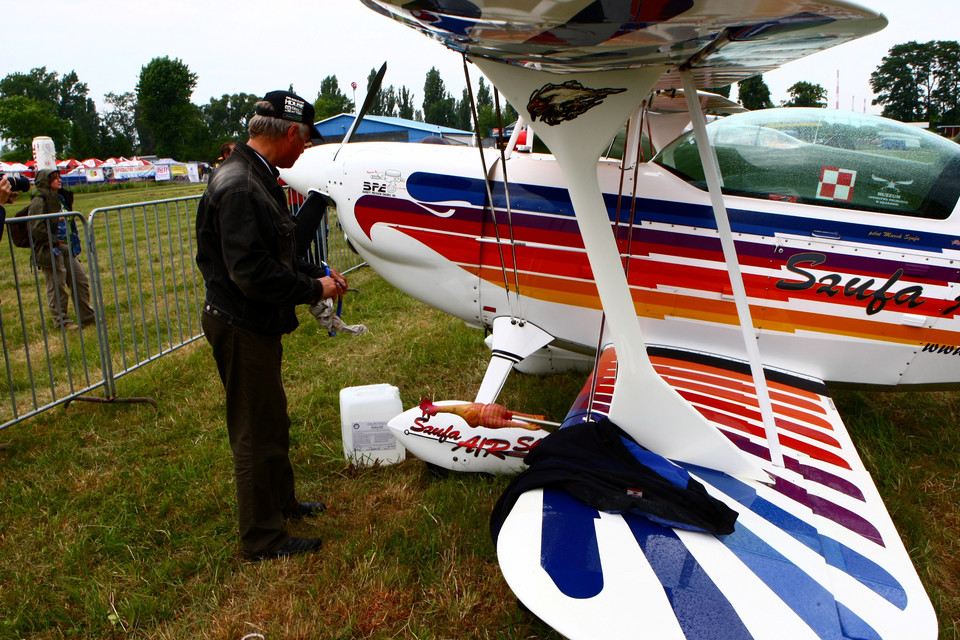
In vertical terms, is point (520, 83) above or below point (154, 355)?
above

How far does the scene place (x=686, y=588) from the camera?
1669 mm

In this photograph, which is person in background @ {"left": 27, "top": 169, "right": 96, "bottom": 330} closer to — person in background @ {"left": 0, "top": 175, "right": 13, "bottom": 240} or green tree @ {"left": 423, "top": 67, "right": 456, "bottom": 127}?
person in background @ {"left": 0, "top": 175, "right": 13, "bottom": 240}

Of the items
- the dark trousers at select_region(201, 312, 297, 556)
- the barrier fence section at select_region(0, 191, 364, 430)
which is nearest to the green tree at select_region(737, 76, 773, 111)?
the barrier fence section at select_region(0, 191, 364, 430)

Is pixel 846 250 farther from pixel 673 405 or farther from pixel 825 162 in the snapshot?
pixel 673 405

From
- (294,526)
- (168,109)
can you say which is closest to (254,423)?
(294,526)

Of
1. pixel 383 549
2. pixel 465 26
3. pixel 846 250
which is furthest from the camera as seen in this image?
pixel 846 250

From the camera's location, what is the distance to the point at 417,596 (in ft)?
8.42

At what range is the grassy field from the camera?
243cm

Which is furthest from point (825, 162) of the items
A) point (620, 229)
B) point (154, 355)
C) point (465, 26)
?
point (154, 355)

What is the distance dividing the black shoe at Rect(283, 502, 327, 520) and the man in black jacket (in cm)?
27

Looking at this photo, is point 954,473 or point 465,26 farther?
point 954,473

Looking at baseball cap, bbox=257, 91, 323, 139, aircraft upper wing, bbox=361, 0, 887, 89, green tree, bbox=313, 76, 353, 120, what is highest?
green tree, bbox=313, 76, 353, 120

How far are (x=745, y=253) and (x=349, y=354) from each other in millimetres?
3477

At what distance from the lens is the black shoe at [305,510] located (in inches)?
121
